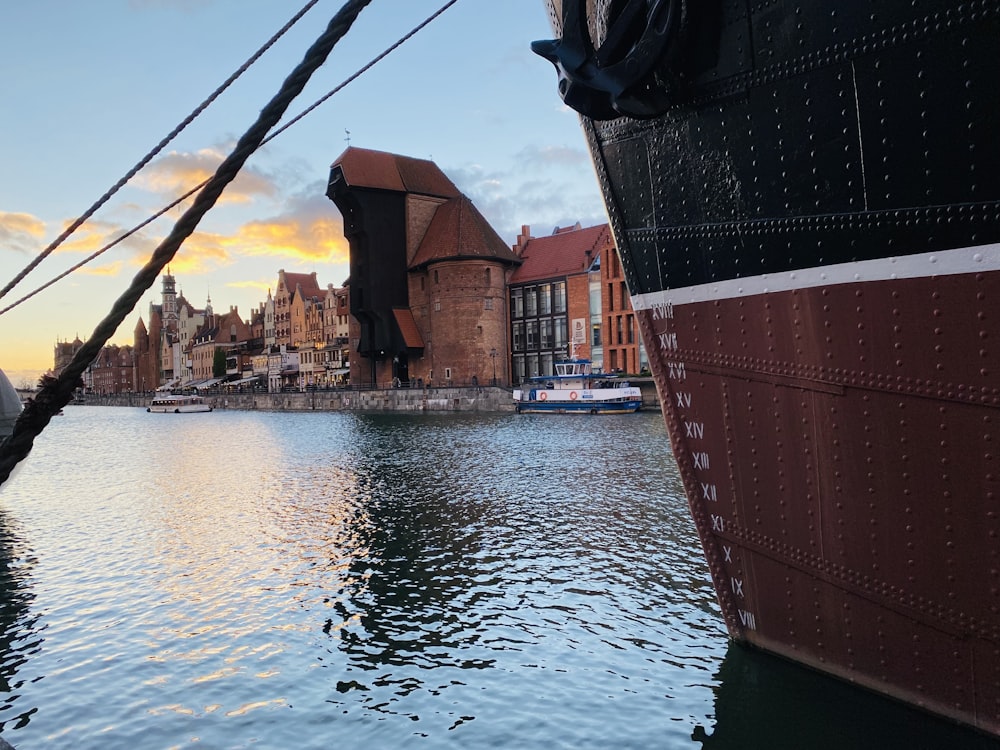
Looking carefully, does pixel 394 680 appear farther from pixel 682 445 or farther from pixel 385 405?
pixel 385 405

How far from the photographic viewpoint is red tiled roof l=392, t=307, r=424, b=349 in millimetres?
61562

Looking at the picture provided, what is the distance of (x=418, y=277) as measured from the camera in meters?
63.2

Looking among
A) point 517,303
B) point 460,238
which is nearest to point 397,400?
point 517,303

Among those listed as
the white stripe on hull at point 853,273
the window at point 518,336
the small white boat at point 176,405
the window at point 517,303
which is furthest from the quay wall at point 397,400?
the white stripe on hull at point 853,273

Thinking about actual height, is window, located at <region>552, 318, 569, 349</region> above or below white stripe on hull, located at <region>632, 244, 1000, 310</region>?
above

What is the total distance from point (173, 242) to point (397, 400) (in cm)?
5688

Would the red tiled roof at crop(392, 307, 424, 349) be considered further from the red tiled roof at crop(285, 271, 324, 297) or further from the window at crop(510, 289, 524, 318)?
the red tiled roof at crop(285, 271, 324, 297)

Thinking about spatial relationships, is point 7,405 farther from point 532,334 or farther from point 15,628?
point 532,334

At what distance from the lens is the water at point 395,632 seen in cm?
520

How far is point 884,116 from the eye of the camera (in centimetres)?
347

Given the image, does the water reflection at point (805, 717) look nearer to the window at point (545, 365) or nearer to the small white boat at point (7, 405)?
the small white boat at point (7, 405)

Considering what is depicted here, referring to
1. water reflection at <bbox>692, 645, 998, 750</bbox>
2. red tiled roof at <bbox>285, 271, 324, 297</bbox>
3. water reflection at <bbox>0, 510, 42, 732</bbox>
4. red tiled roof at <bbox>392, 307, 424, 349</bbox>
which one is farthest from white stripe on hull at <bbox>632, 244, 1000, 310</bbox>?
red tiled roof at <bbox>285, 271, 324, 297</bbox>

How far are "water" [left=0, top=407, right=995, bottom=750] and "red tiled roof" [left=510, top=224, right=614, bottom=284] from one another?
41983 millimetres

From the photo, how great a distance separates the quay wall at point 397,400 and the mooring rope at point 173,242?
41.0 metres
